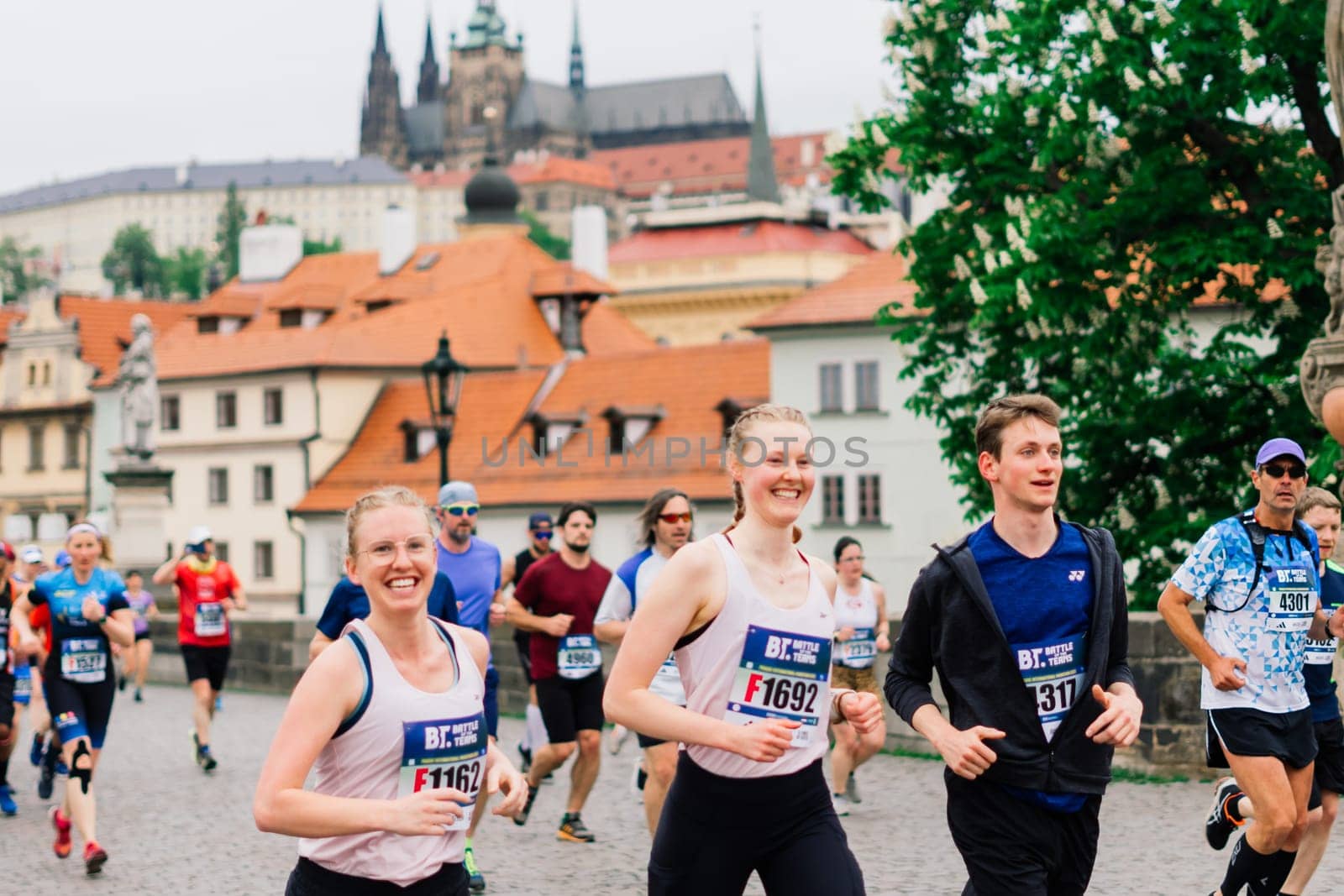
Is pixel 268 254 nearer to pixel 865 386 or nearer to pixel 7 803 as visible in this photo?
pixel 865 386

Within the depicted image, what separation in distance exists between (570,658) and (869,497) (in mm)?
47173

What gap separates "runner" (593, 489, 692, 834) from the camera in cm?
945

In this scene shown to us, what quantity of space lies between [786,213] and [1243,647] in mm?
101813

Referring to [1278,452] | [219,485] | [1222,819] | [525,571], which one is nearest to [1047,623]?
[1278,452]

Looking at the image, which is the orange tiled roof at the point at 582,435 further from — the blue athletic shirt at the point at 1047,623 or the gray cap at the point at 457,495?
the blue athletic shirt at the point at 1047,623

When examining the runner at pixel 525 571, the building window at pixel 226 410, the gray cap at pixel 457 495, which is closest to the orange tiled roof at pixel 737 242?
the building window at pixel 226 410

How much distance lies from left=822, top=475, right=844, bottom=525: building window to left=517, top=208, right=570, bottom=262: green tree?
122 m

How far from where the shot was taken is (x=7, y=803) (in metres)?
13.2

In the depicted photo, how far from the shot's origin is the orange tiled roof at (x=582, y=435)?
2372 inches

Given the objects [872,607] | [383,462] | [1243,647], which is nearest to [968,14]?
[872,607]

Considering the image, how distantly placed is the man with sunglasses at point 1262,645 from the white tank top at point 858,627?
5390 mm

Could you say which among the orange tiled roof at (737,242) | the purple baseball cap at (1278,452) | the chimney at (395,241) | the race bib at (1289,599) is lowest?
the race bib at (1289,599)

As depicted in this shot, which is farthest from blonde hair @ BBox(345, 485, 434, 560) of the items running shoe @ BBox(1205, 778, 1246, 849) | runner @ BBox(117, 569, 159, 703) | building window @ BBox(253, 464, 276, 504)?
building window @ BBox(253, 464, 276, 504)

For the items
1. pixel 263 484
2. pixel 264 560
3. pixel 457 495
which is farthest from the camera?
pixel 263 484
